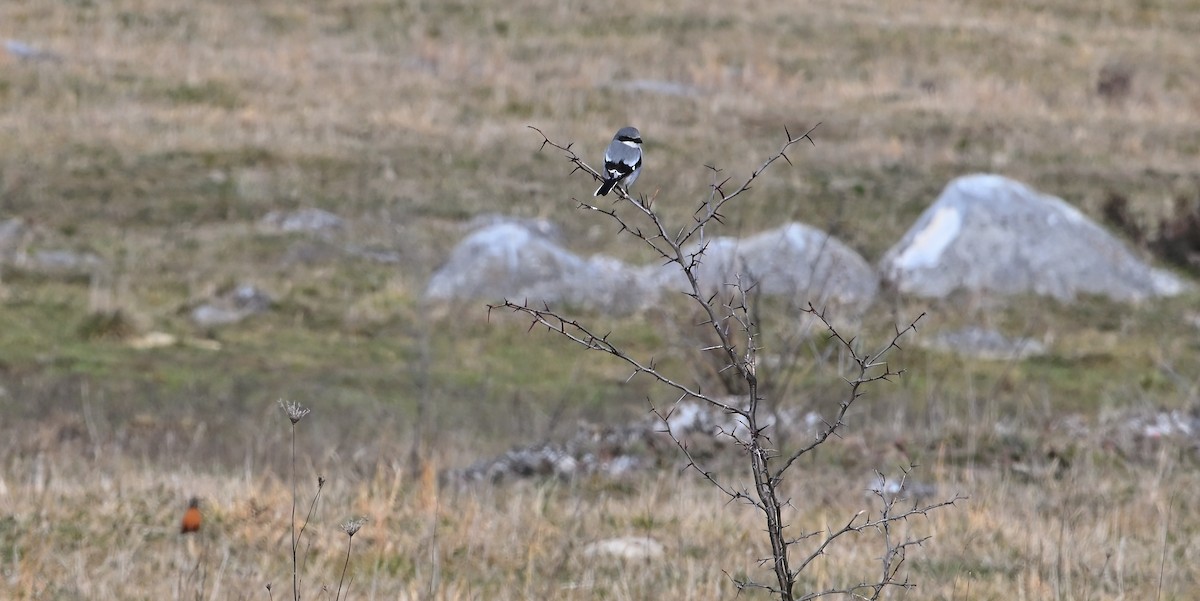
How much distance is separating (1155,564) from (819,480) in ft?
8.26

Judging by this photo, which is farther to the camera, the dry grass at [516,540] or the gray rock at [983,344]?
the gray rock at [983,344]

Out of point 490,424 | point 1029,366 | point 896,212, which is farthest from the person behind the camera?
point 896,212

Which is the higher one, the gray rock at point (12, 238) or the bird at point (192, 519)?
the gray rock at point (12, 238)

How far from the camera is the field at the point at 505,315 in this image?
5.36 metres

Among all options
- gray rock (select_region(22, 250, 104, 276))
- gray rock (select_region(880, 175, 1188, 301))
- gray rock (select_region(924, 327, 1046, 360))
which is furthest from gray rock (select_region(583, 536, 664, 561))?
gray rock (select_region(22, 250, 104, 276))

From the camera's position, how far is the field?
5.36 m

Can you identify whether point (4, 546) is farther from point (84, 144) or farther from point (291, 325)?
point (84, 144)

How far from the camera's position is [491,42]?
1293 inches

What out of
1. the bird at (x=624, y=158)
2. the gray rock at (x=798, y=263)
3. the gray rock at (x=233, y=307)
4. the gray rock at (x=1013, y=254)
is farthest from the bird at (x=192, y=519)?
the gray rock at (x=1013, y=254)

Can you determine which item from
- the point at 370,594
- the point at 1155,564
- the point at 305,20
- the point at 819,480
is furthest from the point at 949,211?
the point at 305,20

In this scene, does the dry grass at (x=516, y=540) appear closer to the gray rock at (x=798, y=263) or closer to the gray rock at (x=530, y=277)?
the gray rock at (x=798, y=263)

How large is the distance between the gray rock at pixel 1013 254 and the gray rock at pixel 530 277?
3380 mm

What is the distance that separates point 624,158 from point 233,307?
1185cm

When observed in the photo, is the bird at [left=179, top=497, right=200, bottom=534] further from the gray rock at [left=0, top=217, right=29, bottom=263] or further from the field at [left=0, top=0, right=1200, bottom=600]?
the gray rock at [left=0, top=217, right=29, bottom=263]
